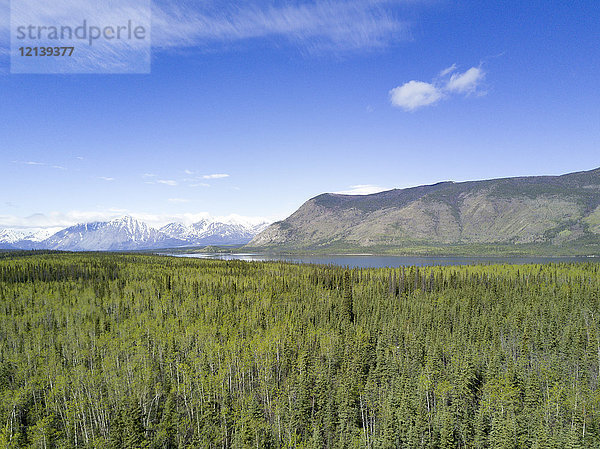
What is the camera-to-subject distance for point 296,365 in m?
77.9

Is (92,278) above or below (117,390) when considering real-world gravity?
above

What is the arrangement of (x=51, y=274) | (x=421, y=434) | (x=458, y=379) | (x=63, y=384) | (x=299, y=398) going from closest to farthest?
(x=421, y=434), (x=63, y=384), (x=299, y=398), (x=458, y=379), (x=51, y=274)

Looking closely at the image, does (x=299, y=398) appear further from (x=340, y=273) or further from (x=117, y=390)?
(x=340, y=273)

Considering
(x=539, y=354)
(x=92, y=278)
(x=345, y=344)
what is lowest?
(x=539, y=354)

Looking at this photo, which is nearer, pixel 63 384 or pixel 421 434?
pixel 421 434

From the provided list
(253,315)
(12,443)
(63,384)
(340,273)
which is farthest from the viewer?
(340,273)

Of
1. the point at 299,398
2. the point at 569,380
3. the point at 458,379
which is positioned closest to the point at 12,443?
the point at 299,398

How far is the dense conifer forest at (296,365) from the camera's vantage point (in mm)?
50219

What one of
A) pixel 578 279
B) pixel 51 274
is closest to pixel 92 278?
pixel 51 274

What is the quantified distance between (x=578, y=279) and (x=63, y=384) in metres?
185

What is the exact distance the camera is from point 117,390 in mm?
58312

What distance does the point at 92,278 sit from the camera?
153750 millimetres

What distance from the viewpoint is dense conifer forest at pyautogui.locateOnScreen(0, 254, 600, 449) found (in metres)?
50.2

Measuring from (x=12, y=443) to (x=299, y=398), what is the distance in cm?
4191
